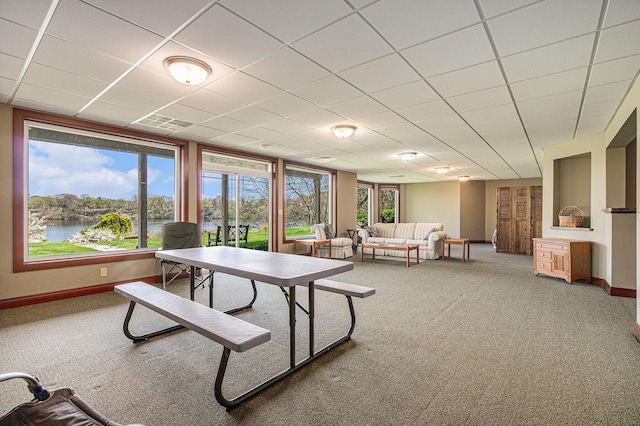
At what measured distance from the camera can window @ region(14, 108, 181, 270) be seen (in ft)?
13.2

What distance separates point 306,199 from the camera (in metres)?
8.36

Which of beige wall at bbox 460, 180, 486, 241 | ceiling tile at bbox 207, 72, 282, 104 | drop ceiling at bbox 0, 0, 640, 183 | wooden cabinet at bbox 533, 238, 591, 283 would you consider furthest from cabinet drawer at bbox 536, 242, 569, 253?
beige wall at bbox 460, 180, 486, 241

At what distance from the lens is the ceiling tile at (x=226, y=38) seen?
2.01 meters

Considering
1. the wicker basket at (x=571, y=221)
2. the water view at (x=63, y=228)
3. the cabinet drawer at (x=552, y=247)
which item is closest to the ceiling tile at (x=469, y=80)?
the cabinet drawer at (x=552, y=247)

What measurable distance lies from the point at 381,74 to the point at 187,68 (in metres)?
1.71

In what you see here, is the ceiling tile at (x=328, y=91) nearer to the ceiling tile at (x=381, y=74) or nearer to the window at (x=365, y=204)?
the ceiling tile at (x=381, y=74)

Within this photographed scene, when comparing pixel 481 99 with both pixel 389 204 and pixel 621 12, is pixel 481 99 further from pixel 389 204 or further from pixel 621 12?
pixel 389 204

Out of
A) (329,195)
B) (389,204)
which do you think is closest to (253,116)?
(329,195)

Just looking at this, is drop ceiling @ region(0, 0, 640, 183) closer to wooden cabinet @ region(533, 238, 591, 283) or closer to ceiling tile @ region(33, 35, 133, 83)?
ceiling tile @ region(33, 35, 133, 83)

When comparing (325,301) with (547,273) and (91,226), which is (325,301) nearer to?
(91,226)

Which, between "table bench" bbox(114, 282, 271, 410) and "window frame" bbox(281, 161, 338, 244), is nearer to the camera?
"table bench" bbox(114, 282, 271, 410)

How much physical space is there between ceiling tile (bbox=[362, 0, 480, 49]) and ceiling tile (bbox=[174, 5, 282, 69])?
78cm

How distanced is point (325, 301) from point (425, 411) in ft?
7.38

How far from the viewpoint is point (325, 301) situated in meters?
3.98
